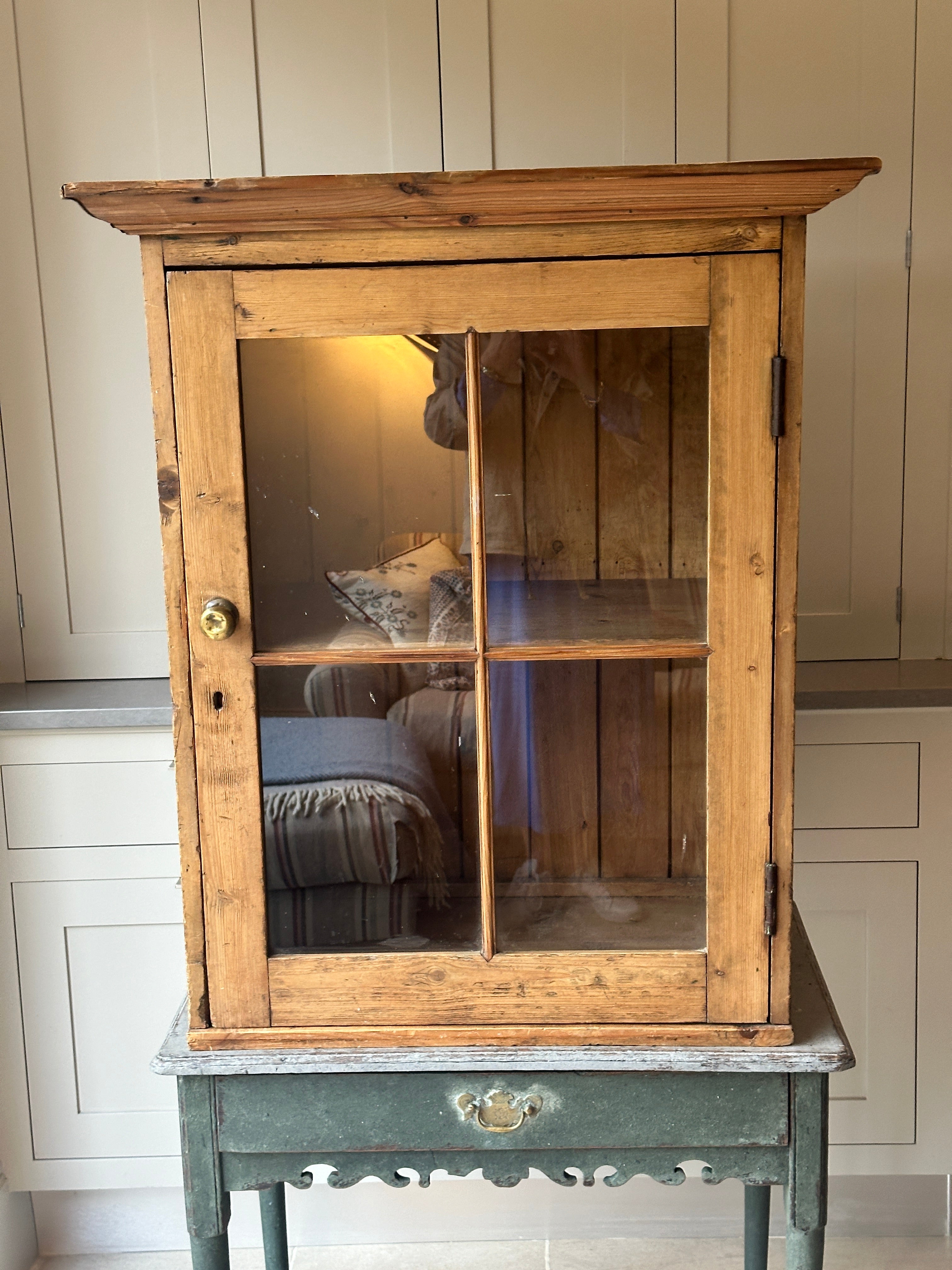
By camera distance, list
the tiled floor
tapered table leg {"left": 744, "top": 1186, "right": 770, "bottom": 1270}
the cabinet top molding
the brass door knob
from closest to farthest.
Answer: the cabinet top molding → the brass door knob → tapered table leg {"left": 744, "top": 1186, "right": 770, "bottom": 1270} → the tiled floor

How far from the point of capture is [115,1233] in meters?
1.98

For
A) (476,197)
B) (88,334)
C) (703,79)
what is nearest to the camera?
(476,197)

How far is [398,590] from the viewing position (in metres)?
1.11

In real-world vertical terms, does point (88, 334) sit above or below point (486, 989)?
above

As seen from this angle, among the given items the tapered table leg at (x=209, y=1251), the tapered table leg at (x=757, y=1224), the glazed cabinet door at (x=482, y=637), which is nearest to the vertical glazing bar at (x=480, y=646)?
the glazed cabinet door at (x=482, y=637)

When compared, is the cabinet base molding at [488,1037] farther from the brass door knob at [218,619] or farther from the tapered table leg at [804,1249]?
the brass door knob at [218,619]

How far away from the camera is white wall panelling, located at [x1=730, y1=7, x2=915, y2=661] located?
172cm

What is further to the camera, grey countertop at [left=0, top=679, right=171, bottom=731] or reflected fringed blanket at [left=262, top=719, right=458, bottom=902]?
grey countertop at [left=0, top=679, right=171, bottom=731]

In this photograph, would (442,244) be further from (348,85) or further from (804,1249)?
(804,1249)

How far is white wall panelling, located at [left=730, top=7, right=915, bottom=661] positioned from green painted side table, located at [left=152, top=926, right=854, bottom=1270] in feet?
2.88

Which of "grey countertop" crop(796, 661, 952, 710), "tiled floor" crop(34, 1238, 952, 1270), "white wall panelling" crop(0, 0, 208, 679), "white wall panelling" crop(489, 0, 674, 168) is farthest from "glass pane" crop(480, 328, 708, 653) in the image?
"tiled floor" crop(34, 1238, 952, 1270)

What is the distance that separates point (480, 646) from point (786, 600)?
1.02 ft

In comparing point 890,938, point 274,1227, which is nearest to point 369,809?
point 274,1227

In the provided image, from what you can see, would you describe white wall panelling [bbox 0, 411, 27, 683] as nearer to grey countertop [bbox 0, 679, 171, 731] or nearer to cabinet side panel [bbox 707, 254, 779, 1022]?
grey countertop [bbox 0, 679, 171, 731]
